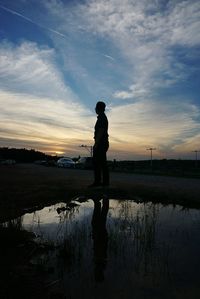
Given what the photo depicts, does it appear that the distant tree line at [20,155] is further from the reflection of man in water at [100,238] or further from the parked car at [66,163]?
the reflection of man in water at [100,238]

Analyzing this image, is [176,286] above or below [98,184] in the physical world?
below

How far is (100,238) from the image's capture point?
4.66 meters

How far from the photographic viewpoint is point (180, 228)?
5.38 m

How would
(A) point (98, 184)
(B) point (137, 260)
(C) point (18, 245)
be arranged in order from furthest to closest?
(A) point (98, 184), (C) point (18, 245), (B) point (137, 260)

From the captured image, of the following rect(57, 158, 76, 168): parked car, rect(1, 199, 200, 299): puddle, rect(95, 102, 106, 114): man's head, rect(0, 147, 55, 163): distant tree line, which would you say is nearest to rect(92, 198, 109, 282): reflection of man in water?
rect(1, 199, 200, 299): puddle

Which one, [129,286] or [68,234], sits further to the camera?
[68,234]

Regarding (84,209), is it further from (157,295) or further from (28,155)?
(28,155)

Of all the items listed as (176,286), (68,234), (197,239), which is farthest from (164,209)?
(176,286)

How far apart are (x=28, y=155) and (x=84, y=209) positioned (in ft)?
495

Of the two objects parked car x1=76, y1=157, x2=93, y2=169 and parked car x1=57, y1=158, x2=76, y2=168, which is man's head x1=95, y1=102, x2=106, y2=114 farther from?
parked car x1=57, y1=158, x2=76, y2=168

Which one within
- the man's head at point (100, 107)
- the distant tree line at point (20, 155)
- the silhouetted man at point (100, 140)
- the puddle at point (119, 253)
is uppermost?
the distant tree line at point (20, 155)

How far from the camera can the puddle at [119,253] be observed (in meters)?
3.00

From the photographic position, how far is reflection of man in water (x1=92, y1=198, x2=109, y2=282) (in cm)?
346

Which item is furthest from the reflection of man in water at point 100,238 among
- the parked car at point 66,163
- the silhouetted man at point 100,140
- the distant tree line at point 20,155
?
the distant tree line at point 20,155
